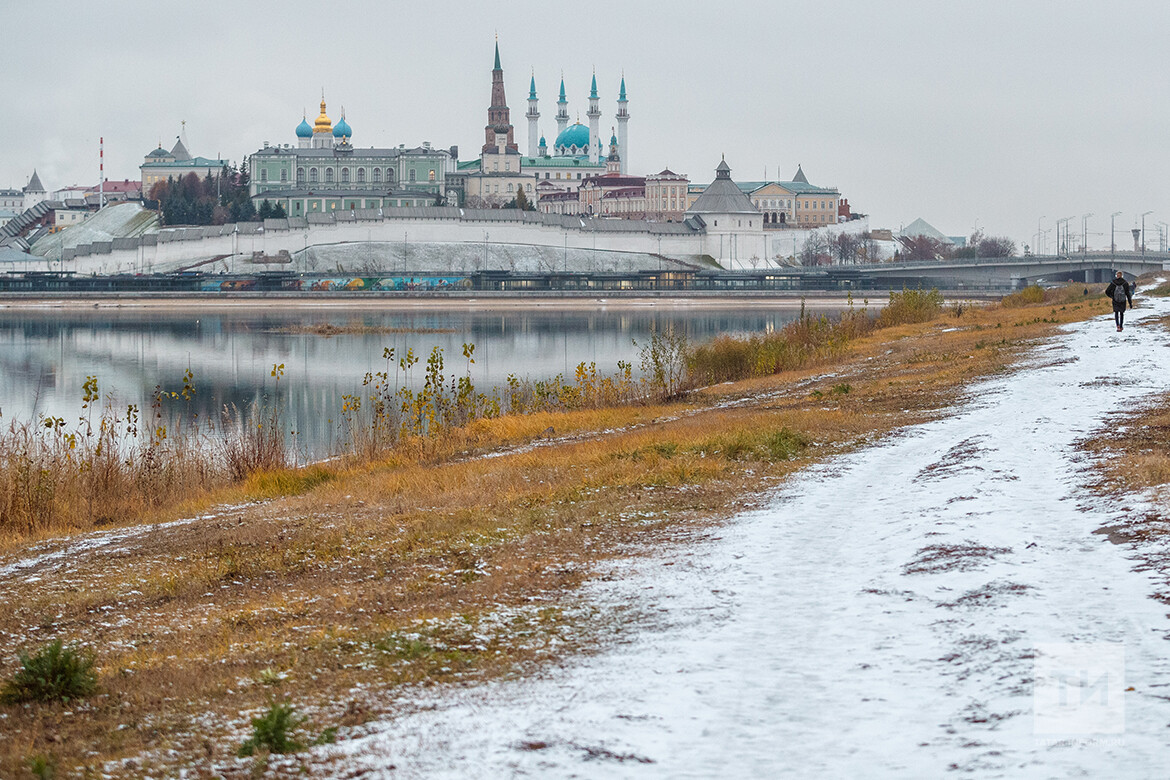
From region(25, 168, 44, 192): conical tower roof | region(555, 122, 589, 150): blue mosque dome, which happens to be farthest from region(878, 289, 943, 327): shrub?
region(25, 168, 44, 192): conical tower roof

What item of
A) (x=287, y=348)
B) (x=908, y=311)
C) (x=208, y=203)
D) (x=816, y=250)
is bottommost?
(x=287, y=348)

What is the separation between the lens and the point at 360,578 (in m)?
6.15

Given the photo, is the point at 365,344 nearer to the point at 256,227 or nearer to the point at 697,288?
the point at 697,288

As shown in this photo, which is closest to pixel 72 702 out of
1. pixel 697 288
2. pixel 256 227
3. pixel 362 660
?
pixel 362 660

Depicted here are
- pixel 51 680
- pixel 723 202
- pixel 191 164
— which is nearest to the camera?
pixel 51 680

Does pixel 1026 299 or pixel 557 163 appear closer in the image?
pixel 1026 299

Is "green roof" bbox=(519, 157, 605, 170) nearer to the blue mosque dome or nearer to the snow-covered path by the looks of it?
the blue mosque dome

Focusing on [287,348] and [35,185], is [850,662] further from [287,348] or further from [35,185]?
[35,185]

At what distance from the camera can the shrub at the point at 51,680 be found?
446cm

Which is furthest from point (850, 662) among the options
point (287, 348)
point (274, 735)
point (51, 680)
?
point (287, 348)

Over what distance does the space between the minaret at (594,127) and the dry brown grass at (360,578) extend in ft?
425

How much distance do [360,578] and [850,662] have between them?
266cm

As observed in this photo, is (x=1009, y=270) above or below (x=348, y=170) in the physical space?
below

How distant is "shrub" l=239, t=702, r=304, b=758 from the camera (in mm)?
3793
